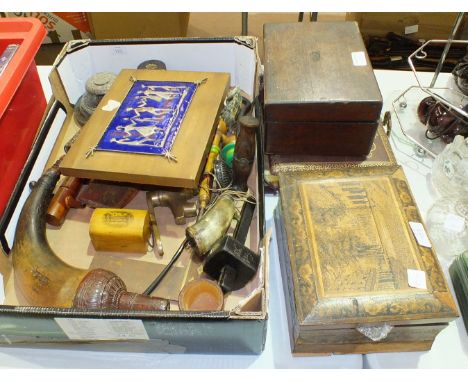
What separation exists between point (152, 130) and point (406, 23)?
1414 millimetres

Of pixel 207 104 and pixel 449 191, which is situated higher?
pixel 207 104

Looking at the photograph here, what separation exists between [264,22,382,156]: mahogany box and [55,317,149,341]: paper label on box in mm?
528

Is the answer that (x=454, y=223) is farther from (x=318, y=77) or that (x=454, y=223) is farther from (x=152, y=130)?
(x=152, y=130)

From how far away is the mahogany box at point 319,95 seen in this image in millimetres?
952

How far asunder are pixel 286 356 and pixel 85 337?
15.1 inches

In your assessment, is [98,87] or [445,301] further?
[98,87]

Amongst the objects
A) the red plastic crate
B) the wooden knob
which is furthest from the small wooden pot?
the red plastic crate

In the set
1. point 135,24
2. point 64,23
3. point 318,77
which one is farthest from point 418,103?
point 64,23

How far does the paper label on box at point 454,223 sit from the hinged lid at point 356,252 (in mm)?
168

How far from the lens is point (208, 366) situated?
830 mm

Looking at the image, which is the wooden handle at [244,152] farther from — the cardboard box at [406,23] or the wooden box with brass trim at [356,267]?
the cardboard box at [406,23]

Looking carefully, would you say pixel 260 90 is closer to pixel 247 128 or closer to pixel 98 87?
pixel 247 128

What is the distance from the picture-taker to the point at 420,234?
0.82 meters

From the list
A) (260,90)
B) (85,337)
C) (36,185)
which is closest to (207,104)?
(260,90)
